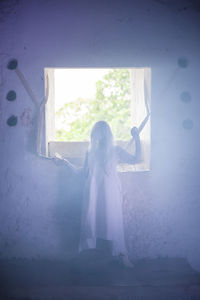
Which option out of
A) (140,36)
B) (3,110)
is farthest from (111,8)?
(3,110)

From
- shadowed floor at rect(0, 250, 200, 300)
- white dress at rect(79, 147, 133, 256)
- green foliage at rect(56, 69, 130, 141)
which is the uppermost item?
green foliage at rect(56, 69, 130, 141)

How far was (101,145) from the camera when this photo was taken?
2797mm

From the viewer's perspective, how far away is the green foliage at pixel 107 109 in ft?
35.4

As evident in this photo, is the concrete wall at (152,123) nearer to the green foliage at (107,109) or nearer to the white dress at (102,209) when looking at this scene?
the white dress at (102,209)

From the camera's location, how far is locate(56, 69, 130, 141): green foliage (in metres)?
10.8

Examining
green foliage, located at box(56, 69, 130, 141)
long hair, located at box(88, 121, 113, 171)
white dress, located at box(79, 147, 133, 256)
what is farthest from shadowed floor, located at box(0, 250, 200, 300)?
green foliage, located at box(56, 69, 130, 141)

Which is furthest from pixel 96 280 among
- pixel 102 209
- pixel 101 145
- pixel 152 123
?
pixel 152 123

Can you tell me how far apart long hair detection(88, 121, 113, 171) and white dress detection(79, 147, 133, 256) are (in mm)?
48

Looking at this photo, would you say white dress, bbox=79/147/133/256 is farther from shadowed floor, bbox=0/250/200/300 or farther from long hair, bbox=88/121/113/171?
shadowed floor, bbox=0/250/200/300

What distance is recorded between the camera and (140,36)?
3.12m

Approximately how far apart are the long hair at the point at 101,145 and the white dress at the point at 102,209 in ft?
0.16

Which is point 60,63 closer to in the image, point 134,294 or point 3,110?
point 3,110

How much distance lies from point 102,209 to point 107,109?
8764 mm

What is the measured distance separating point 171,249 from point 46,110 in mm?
2431
